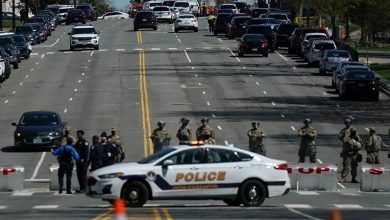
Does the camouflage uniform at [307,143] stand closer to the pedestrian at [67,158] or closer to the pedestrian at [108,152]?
the pedestrian at [108,152]

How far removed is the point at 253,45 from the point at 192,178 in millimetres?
52185

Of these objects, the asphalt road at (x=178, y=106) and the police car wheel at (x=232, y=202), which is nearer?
the police car wheel at (x=232, y=202)

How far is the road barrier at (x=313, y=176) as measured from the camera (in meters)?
31.5

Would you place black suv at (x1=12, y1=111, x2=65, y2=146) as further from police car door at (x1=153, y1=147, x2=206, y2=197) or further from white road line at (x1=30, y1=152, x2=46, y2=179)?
police car door at (x1=153, y1=147, x2=206, y2=197)

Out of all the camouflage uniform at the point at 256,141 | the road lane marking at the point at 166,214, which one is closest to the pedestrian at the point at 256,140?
the camouflage uniform at the point at 256,141

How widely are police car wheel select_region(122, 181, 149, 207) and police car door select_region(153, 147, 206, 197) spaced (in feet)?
0.76

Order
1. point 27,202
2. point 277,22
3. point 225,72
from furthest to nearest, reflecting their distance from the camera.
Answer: point 277,22, point 225,72, point 27,202

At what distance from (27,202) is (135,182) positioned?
3600 millimetres

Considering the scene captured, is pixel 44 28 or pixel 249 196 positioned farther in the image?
pixel 44 28

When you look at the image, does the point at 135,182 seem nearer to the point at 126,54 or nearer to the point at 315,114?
the point at 315,114

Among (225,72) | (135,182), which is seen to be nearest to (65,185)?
(135,182)

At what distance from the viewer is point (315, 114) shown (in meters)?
51.4

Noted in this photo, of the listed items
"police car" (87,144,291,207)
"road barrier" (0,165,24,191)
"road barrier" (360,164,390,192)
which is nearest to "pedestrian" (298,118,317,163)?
"road barrier" (360,164,390,192)

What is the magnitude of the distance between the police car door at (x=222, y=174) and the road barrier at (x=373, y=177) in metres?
6.88
